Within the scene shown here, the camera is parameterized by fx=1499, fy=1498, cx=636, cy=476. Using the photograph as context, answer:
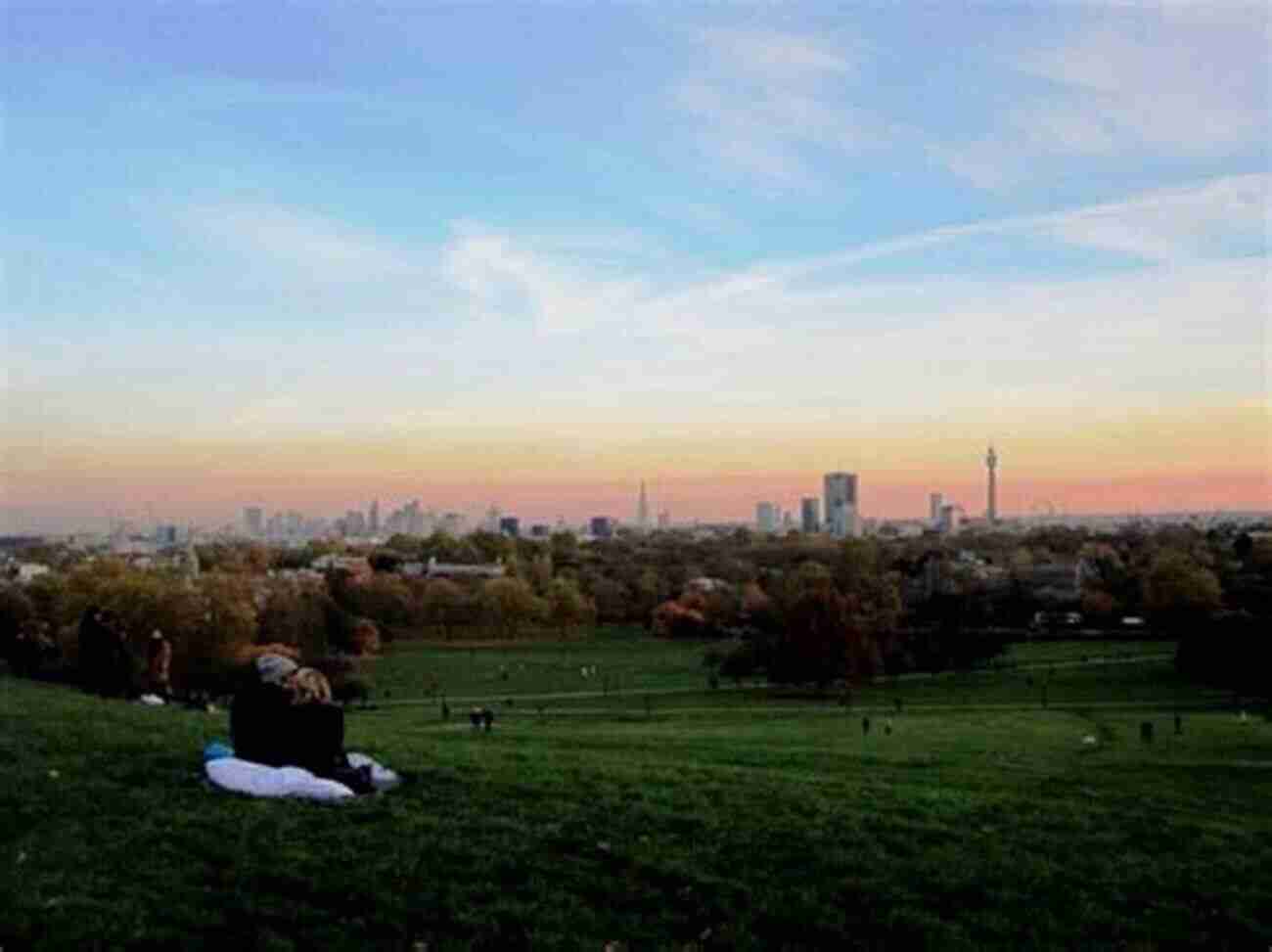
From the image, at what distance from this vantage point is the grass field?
10805mm

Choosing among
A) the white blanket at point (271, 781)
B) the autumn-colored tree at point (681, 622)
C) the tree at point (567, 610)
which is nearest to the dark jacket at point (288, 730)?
the white blanket at point (271, 781)

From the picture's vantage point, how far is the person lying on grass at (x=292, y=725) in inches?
569

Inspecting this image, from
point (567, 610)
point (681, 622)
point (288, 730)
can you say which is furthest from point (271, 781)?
point (567, 610)

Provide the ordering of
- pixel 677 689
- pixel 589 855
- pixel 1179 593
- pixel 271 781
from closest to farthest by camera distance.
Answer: pixel 589 855
pixel 271 781
pixel 677 689
pixel 1179 593

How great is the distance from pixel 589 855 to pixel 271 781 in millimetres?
3311

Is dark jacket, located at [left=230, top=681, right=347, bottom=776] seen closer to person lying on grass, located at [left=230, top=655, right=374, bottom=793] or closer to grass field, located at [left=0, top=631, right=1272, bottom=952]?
person lying on grass, located at [left=230, top=655, right=374, bottom=793]

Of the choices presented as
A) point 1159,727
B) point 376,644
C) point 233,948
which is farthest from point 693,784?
point 376,644

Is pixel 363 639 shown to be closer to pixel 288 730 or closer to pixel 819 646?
pixel 819 646

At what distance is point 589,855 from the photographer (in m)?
12.5

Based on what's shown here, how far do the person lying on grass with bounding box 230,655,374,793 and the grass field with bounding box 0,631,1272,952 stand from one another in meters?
0.61

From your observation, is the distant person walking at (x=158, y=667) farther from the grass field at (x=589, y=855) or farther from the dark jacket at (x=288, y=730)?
the dark jacket at (x=288, y=730)

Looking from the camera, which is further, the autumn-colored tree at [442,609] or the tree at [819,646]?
the autumn-colored tree at [442,609]

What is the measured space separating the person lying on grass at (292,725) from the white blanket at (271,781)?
20 centimetres

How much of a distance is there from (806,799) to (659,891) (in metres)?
4.18
